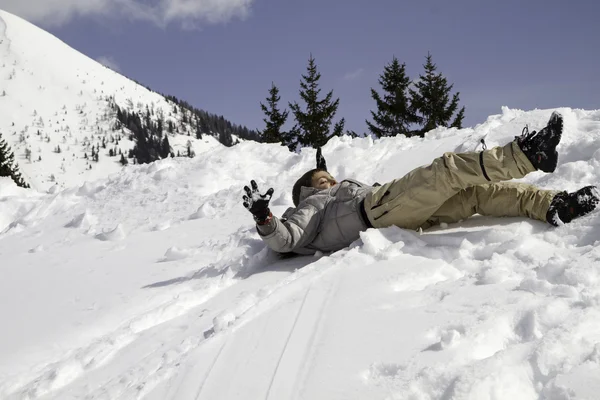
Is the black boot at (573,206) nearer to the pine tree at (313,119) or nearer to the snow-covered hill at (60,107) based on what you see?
the pine tree at (313,119)

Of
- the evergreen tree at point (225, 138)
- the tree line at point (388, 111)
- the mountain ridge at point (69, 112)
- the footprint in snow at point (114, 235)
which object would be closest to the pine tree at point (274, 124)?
the tree line at point (388, 111)

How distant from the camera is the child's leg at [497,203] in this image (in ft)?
11.0

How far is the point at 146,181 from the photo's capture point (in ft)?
25.7

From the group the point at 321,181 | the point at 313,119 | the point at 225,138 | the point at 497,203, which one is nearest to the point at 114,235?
the point at 321,181

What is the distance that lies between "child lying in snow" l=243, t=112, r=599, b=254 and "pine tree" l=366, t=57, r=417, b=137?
20.4 m

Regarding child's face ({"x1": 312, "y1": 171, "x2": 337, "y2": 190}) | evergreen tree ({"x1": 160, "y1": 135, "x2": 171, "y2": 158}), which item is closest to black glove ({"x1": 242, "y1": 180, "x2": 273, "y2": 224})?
child's face ({"x1": 312, "y1": 171, "x2": 337, "y2": 190})

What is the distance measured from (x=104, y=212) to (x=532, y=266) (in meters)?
6.20

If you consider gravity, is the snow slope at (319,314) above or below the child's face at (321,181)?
below

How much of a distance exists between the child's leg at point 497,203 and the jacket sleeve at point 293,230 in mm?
943

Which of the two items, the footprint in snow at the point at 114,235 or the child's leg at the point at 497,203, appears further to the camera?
the footprint in snow at the point at 114,235

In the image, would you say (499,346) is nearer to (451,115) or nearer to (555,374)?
(555,374)

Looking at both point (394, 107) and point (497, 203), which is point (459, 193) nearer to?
point (497, 203)

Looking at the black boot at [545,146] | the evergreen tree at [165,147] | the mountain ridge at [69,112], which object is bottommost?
the black boot at [545,146]

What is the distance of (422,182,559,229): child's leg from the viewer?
3.36 m
